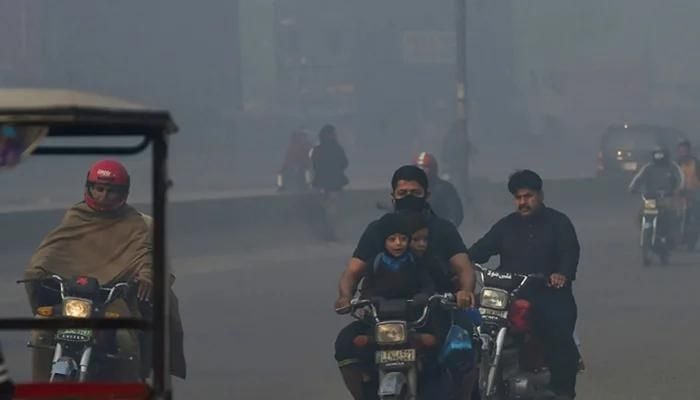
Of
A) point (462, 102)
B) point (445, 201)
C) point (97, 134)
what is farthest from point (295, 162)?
point (97, 134)

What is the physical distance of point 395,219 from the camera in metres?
8.14

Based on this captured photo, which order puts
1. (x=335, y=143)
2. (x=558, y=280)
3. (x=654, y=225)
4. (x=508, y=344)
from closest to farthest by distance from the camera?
(x=508, y=344), (x=558, y=280), (x=654, y=225), (x=335, y=143)

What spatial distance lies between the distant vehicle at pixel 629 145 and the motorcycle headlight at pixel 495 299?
26620mm

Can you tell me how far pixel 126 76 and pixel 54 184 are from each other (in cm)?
907

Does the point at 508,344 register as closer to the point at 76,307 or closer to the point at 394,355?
the point at 394,355

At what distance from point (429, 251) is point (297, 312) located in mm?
7689

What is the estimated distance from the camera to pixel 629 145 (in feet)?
120

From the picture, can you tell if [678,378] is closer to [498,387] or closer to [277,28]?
[498,387]

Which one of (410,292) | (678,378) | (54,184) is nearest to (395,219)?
(410,292)

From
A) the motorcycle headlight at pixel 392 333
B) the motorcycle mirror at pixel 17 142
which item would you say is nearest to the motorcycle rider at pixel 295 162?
the motorcycle headlight at pixel 392 333

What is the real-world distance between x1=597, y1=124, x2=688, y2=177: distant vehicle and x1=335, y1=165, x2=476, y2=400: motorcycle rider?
27.0 metres

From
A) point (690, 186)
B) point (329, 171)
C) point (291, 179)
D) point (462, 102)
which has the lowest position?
point (291, 179)

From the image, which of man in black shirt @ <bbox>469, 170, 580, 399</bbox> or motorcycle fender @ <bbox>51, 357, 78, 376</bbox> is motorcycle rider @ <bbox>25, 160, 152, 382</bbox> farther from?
man in black shirt @ <bbox>469, 170, 580, 399</bbox>

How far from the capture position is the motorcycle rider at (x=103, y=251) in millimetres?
7789
